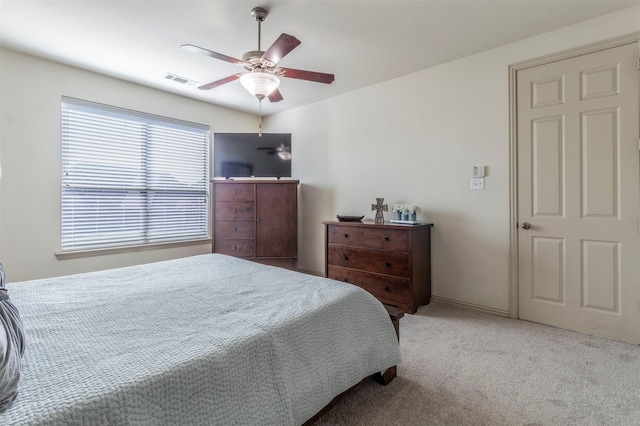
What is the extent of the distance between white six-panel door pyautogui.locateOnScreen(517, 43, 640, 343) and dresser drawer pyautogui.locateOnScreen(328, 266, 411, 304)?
1032 millimetres

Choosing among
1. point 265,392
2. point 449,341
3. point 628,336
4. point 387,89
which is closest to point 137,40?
point 387,89

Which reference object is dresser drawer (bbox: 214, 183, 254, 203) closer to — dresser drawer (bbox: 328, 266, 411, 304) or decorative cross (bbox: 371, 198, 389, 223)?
dresser drawer (bbox: 328, 266, 411, 304)

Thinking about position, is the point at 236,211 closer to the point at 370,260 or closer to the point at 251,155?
the point at 251,155

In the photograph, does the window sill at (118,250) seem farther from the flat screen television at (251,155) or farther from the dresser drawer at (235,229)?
the flat screen television at (251,155)

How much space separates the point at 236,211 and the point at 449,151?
8.81 ft

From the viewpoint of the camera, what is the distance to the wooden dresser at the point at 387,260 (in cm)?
284

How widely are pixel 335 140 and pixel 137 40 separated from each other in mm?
2404

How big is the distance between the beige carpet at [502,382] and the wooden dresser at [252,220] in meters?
2.04

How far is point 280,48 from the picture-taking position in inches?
73.2

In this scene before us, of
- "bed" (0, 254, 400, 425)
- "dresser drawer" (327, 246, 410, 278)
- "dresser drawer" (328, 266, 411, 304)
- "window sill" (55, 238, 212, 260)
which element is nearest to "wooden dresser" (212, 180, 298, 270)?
"window sill" (55, 238, 212, 260)

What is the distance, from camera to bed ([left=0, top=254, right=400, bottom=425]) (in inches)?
31.0

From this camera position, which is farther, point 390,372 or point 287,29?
point 287,29

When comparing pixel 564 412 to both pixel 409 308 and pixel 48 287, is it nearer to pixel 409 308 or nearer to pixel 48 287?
pixel 409 308

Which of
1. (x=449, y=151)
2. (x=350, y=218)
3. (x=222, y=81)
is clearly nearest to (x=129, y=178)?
(x=222, y=81)
